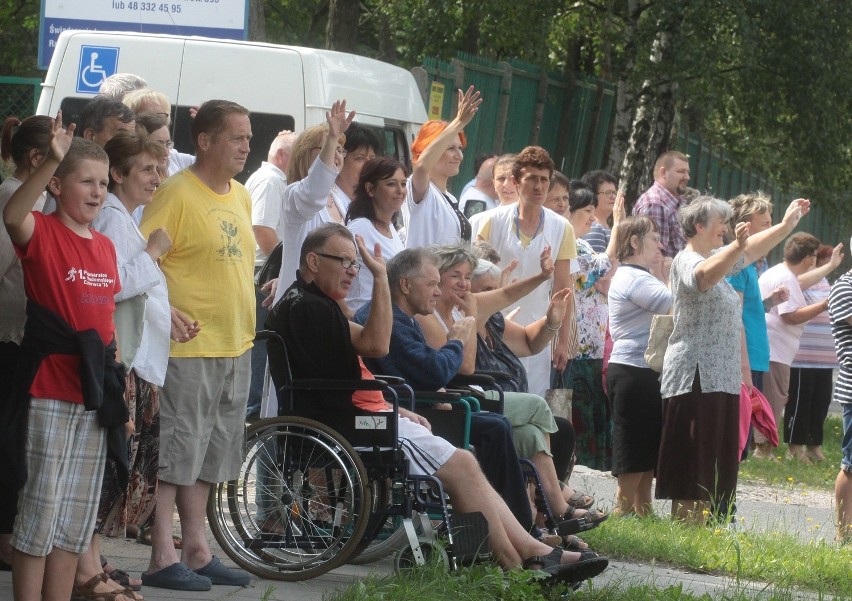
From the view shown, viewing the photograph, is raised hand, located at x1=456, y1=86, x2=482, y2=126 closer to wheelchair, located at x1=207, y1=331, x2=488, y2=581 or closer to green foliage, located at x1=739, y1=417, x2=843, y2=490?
wheelchair, located at x1=207, y1=331, x2=488, y2=581

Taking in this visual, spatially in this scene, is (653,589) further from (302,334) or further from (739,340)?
(739,340)

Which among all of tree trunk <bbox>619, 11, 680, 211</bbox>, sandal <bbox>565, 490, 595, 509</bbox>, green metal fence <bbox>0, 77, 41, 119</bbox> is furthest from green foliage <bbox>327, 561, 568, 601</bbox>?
tree trunk <bbox>619, 11, 680, 211</bbox>

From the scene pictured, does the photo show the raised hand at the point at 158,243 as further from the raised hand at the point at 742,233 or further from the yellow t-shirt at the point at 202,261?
the raised hand at the point at 742,233

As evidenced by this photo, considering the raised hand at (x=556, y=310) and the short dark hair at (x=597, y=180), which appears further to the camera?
the short dark hair at (x=597, y=180)

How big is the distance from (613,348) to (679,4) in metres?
9.43

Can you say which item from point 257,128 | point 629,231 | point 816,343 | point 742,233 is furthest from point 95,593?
point 816,343

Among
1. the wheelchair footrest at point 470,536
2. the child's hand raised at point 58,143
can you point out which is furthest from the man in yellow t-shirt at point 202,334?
the child's hand raised at point 58,143

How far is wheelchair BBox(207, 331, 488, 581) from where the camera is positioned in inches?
250

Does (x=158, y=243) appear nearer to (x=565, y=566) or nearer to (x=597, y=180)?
(x=565, y=566)

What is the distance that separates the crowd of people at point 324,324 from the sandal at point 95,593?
0.01 meters

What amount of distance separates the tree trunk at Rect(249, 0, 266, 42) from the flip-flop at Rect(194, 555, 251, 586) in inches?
455

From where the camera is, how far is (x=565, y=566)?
6.26m

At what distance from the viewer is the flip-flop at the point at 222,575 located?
6.26 metres

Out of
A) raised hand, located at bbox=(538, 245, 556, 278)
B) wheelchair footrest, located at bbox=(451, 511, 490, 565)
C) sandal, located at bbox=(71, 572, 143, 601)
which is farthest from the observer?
raised hand, located at bbox=(538, 245, 556, 278)
